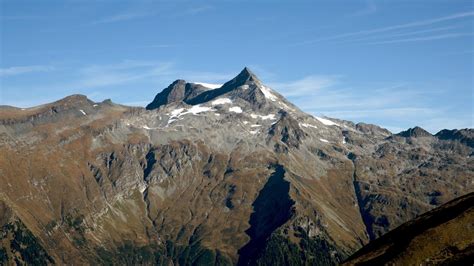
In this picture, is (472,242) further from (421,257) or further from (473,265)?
(473,265)

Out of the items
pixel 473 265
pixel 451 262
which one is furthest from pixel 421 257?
pixel 473 265

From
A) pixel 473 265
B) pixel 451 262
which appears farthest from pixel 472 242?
pixel 473 265

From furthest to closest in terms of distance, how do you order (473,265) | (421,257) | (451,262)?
(421,257) < (451,262) < (473,265)

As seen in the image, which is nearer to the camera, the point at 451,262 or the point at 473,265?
the point at 473,265

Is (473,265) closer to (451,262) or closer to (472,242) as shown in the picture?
(451,262)

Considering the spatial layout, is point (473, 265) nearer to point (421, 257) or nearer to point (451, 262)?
point (451, 262)

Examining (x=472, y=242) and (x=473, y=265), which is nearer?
(x=473, y=265)

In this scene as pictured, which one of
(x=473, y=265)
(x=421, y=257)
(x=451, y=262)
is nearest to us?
(x=473, y=265)
